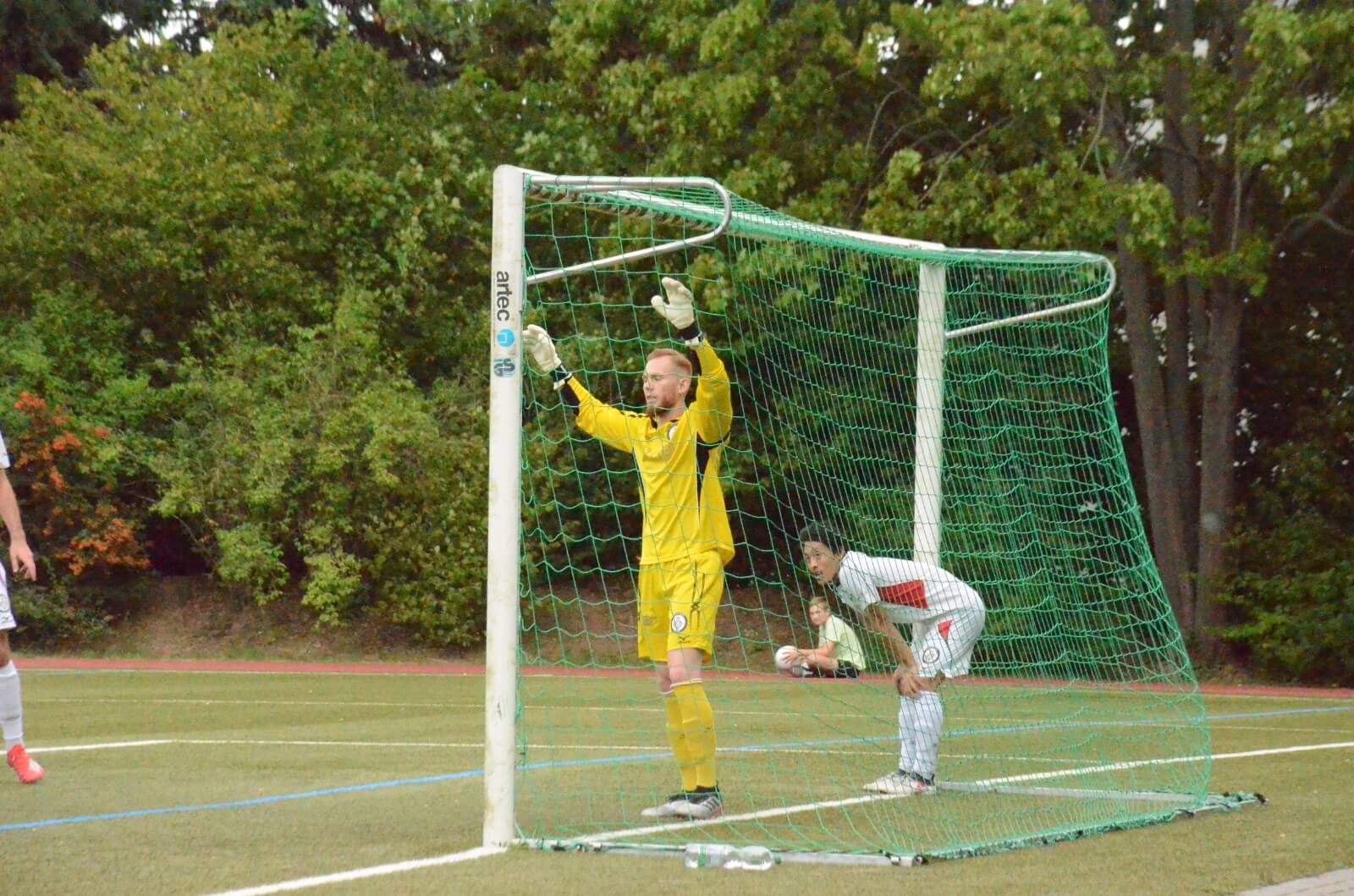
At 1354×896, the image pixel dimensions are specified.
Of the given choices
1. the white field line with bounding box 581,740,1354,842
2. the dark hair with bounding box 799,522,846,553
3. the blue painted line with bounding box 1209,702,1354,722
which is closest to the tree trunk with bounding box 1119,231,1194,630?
the blue painted line with bounding box 1209,702,1354,722

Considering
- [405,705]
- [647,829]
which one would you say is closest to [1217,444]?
[405,705]

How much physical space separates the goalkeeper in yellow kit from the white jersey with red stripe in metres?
0.90

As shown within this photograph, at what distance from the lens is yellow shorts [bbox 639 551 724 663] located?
7.08 metres

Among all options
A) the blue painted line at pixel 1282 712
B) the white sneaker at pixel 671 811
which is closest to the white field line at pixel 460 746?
the white sneaker at pixel 671 811

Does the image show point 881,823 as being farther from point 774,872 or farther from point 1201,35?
point 1201,35

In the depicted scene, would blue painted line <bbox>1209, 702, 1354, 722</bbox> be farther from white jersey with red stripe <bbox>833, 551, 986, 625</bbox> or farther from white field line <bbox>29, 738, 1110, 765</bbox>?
white jersey with red stripe <bbox>833, 551, 986, 625</bbox>

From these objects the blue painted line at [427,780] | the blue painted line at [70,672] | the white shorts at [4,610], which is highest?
the white shorts at [4,610]

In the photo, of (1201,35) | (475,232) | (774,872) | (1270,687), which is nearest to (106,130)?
(475,232)

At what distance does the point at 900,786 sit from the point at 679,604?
1971 millimetres

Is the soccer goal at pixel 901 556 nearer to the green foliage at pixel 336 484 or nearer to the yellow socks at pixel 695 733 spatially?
the yellow socks at pixel 695 733

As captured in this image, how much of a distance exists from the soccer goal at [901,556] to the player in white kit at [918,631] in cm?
18

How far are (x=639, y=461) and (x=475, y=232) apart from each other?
19796 mm

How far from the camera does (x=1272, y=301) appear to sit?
23.5 meters

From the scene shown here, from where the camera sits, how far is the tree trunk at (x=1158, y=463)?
829 inches
